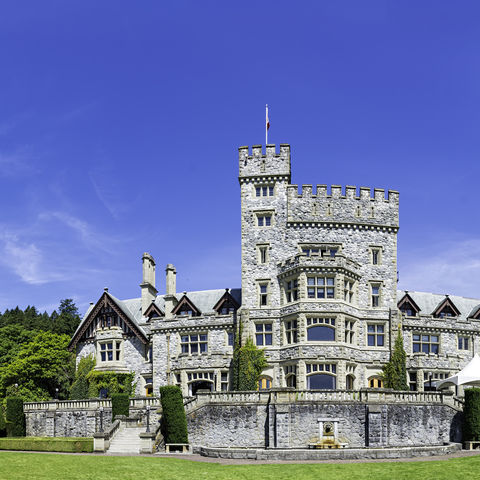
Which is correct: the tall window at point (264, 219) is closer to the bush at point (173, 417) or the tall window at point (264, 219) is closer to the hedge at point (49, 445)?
the bush at point (173, 417)

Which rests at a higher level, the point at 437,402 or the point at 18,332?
the point at 18,332

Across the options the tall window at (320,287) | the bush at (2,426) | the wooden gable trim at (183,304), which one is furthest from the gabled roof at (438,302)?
the bush at (2,426)

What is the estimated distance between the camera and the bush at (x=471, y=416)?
3803 centimetres

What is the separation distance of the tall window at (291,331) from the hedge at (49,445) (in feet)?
58.1

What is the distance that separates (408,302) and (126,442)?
28.6 meters

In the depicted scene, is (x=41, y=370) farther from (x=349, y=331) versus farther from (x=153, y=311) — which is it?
(x=349, y=331)

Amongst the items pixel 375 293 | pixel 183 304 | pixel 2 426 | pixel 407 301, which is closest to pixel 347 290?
pixel 375 293

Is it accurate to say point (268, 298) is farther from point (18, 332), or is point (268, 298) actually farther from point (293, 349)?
point (18, 332)

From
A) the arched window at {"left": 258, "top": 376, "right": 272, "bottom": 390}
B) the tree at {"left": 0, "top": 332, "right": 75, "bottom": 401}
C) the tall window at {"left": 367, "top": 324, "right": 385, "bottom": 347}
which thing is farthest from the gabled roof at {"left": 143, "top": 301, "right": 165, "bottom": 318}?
the tall window at {"left": 367, "top": 324, "right": 385, "bottom": 347}

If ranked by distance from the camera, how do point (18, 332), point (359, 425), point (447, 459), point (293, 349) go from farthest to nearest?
1. point (18, 332)
2. point (293, 349)
3. point (359, 425)
4. point (447, 459)

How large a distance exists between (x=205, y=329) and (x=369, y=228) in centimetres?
1609

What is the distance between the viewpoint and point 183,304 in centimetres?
5709

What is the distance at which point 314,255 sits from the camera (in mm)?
49812

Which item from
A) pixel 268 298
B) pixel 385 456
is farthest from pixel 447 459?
pixel 268 298
